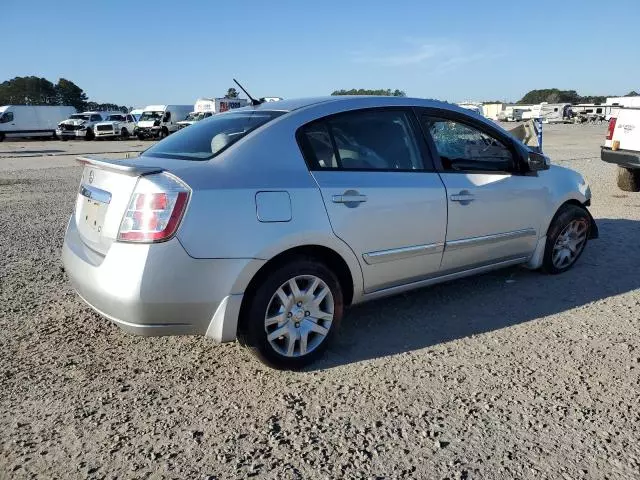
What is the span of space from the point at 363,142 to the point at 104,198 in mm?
1687

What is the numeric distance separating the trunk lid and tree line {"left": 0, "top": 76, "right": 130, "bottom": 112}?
281 feet

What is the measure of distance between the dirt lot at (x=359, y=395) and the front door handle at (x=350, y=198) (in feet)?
3.22

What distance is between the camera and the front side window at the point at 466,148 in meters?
4.03

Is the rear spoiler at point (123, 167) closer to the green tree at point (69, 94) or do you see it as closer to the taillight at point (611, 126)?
the taillight at point (611, 126)

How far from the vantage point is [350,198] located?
3365mm

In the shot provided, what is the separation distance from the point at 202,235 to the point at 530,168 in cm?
294

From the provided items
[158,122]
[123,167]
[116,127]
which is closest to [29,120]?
[116,127]

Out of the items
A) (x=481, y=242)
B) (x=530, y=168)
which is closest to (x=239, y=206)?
(x=481, y=242)

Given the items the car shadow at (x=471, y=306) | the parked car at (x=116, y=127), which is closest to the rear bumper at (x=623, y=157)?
the car shadow at (x=471, y=306)

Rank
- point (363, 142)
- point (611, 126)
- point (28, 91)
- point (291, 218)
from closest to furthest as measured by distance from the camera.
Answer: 1. point (291, 218)
2. point (363, 142)
3. point (611, 126)
4. point (28, 91)

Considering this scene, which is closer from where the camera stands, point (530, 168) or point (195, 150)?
point (195, 150)

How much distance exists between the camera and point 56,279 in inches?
195

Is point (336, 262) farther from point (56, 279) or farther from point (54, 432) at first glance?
→ point (56, 279)

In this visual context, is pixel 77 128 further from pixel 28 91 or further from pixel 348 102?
pixel 28 91
